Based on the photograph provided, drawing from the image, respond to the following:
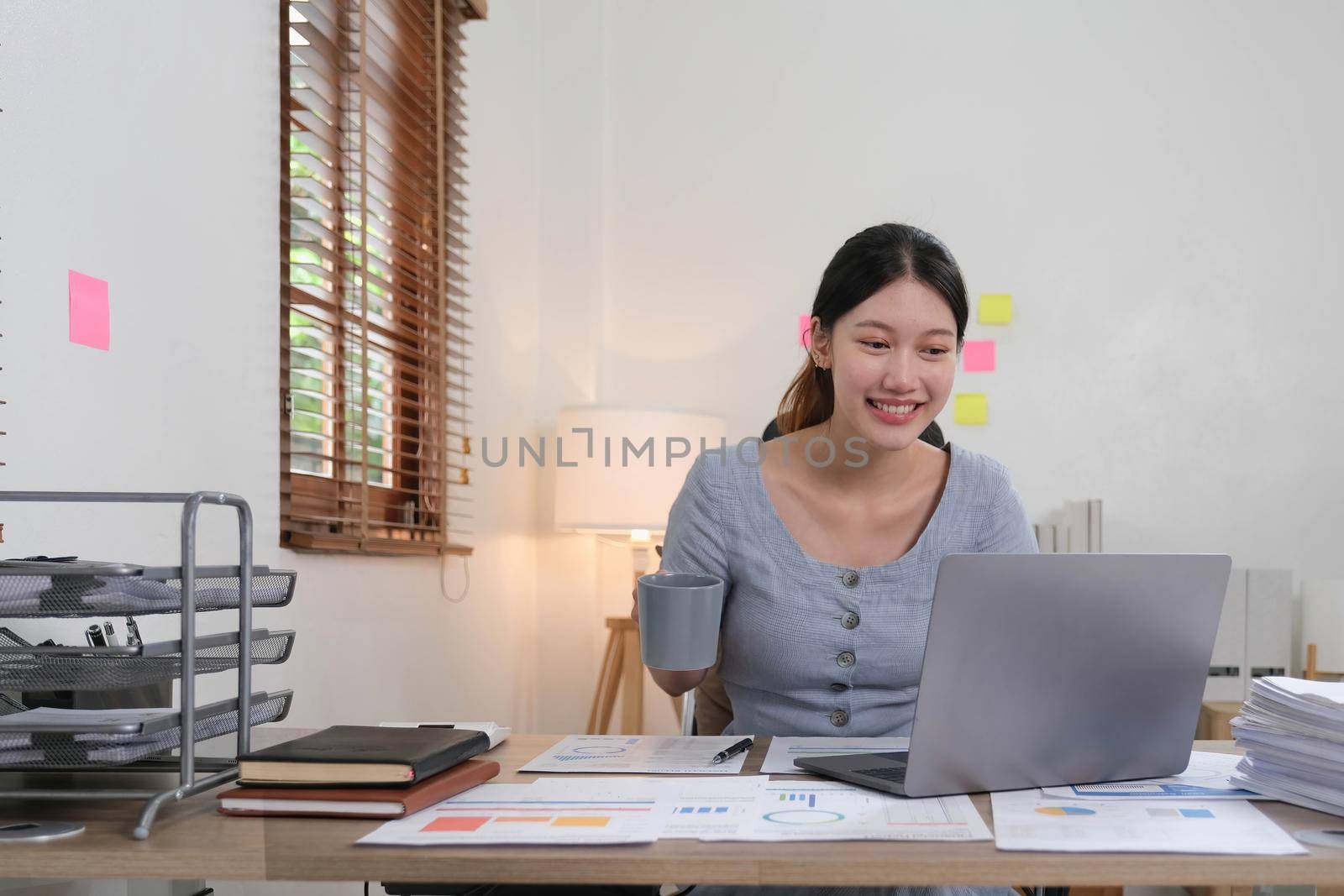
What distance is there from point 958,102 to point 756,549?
2509mm

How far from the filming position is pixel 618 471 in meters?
3.24

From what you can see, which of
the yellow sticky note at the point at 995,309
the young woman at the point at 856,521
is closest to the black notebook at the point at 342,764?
the young woman at the point at 856,521

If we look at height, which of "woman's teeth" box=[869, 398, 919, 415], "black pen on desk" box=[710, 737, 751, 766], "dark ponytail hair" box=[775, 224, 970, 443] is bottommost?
"black pen on desk" box=[710, 737, 751, 766]

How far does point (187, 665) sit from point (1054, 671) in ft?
2.32

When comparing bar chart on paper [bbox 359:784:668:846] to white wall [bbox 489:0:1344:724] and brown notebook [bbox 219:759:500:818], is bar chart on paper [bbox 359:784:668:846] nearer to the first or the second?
brown notebook [bbox 219:759:500:818]

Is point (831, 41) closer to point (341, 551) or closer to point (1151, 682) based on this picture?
point (341, 551)

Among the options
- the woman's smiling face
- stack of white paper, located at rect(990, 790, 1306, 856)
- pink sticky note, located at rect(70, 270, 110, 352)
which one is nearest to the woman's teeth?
the woman's smiling face

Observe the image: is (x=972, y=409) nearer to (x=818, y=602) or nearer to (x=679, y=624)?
(x=818, y=602)

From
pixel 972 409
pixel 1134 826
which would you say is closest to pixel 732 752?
pixel 1134 826

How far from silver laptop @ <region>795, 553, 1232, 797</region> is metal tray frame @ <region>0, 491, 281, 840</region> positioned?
0.52m

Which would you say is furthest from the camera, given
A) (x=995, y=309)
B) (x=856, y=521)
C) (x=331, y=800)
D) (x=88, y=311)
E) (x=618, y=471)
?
(x=995, y=309)

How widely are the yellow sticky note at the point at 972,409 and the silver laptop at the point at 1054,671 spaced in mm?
2450

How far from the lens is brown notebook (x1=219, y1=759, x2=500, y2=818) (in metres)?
0.91

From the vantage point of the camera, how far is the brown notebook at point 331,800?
0.91 meters
